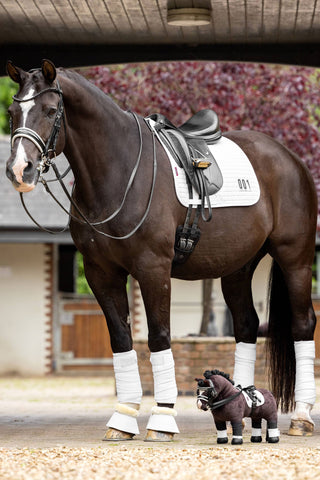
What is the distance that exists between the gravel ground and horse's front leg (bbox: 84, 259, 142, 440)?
16 centimetres

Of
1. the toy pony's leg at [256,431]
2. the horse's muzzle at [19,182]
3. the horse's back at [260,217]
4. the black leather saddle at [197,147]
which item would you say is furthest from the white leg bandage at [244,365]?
the horse's muzzle at [19,182]

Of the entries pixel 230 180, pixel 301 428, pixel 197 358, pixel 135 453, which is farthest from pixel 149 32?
pixel 197 358

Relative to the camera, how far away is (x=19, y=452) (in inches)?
255

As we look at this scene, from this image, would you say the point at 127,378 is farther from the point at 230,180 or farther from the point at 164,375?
the point at 230,180

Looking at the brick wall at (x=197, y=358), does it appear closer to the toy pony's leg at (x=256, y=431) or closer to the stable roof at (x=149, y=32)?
the stable roof at (x=149, y=32)

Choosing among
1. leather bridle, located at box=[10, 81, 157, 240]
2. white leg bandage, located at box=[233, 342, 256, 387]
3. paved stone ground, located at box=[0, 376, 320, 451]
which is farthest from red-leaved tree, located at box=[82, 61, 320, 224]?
leather bridle, located at box=[10, 81, 157, 240]

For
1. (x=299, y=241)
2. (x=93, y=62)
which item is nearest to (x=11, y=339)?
(x=93, y=62)

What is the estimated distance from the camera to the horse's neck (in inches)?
277

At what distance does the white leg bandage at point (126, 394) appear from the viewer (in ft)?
23.8

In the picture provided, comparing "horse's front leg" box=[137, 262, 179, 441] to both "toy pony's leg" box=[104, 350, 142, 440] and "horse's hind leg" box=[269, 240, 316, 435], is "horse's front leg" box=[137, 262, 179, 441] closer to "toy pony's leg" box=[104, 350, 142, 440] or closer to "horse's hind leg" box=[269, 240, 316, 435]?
"toy pony's leg" box=[104, 350, 142, 440]

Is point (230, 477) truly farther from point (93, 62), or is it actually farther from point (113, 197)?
point (93, 62)

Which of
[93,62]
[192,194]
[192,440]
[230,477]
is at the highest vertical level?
[93,62]

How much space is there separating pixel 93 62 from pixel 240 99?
5.12m

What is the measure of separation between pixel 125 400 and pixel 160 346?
546 mm
